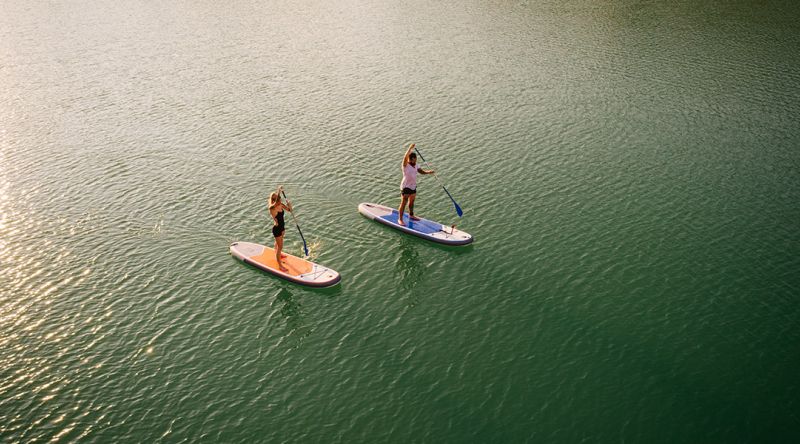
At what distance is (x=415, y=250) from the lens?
23.9 m

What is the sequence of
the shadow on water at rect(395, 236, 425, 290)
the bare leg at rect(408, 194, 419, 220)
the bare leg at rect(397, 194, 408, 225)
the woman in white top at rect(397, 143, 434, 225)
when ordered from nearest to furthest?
1. the shadow on water at rect(395, 236, 425, 290)
2. the woman in white top at rect(397, 143, 434, 225)
3. the bare leg at rect(397, 194, 408, 225)
4. the bare leg at rect(408, 194, 419, 220)

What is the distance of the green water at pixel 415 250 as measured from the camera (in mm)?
16844

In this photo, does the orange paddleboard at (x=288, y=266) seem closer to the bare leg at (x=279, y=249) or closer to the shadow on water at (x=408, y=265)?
the bare leg at (x=279, y=249)

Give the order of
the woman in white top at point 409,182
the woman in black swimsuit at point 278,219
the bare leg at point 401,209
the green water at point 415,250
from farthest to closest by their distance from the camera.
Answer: the bare leg at point 401,209 < the woman in white top at point 409,182 < the woman in black swimsuit at point 278,219 < the green water at point 415,250

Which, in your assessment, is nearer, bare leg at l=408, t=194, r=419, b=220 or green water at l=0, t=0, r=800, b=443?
green water at l=0, t=0, r=800, b=443

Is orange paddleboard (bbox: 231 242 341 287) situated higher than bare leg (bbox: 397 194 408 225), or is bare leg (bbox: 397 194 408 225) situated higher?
bare leg (bbox: 397 194 408 225)

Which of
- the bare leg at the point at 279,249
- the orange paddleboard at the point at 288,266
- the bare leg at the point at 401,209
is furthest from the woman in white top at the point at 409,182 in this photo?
the bare leg at the point at 279,249

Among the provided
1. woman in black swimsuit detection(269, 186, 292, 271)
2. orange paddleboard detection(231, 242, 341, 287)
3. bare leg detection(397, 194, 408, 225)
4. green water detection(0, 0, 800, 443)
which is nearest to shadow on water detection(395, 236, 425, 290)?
green water detection(0, 0, 800, 443)

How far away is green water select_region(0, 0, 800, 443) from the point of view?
663 inches

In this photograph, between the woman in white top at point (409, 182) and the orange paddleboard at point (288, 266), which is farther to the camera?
the woman in white top at point (409, 182)

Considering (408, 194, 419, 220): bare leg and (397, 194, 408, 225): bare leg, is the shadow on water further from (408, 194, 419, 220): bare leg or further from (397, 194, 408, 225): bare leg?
(408, 194, 419, 220): bare leg

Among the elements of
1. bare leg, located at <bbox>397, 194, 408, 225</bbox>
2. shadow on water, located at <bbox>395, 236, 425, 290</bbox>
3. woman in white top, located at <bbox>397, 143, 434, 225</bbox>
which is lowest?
shadow on water, located at <bbox>395, 236, 425, 290</bbox>

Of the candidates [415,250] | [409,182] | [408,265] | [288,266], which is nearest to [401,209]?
[409,182]

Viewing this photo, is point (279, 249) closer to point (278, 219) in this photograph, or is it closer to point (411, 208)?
point (278, 219)
